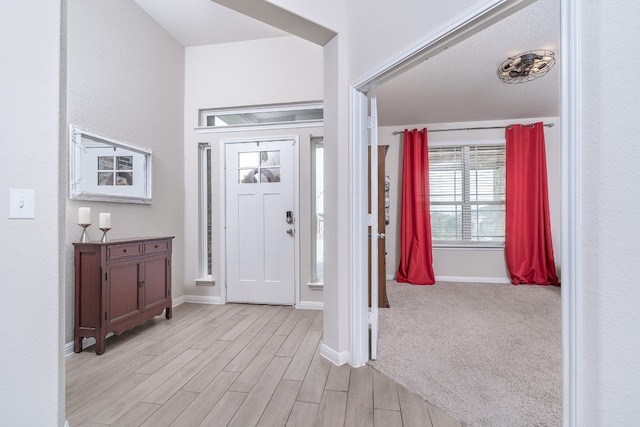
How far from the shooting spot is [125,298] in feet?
8.09

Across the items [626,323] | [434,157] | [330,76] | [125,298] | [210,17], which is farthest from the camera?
[434,157]

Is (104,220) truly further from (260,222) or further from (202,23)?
(202,23)

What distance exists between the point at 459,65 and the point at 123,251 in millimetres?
3600

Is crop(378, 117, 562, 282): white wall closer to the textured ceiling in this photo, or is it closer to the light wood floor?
the textured ceiling

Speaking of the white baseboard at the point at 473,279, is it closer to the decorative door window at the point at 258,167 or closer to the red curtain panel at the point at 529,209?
the red curtain panel at the point at 529,209

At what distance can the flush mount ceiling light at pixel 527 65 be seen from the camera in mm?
2734

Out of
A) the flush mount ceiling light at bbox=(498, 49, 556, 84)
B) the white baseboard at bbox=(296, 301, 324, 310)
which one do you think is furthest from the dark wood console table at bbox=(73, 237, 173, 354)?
the flush mount ceiling light at bbox=(498, 49, 556, 84)

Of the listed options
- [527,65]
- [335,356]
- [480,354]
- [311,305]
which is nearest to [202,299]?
[311,305]

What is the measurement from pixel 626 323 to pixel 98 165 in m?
3.35

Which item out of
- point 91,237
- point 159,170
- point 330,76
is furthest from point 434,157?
point 91,237

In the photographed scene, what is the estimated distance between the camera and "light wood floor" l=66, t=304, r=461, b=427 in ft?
4.98

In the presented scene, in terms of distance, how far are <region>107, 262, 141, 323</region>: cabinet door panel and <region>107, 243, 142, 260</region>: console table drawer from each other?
3.1 inches

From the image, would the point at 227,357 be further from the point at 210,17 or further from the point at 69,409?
the point at 210,17

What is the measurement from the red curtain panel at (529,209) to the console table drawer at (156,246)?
4.64 metres
